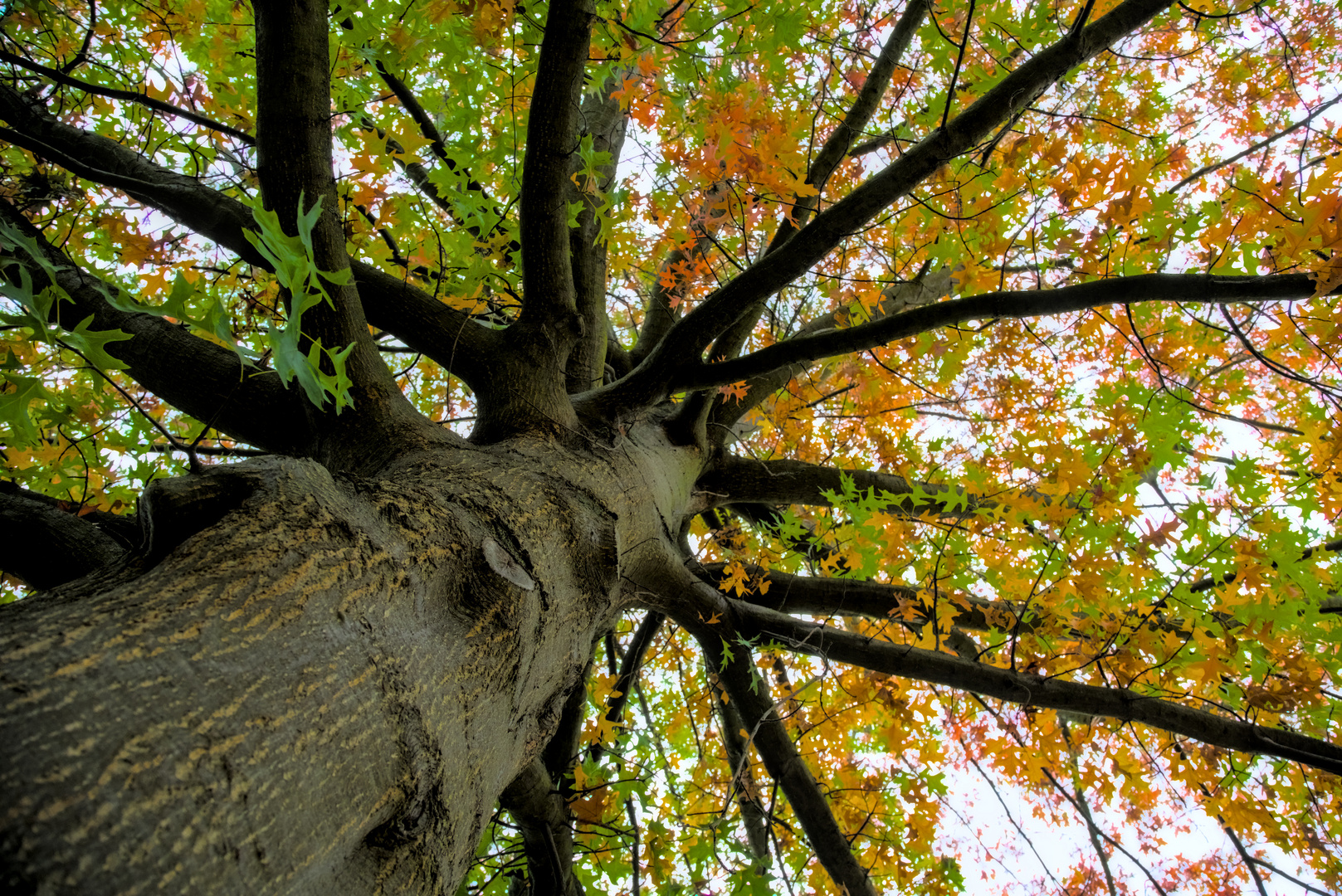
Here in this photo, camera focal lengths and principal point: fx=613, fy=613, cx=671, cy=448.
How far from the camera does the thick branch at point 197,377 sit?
5.48ft

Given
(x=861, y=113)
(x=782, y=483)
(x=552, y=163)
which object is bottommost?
(x=552, y=163)

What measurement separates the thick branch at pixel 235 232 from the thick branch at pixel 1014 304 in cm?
67

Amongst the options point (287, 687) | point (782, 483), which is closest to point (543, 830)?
point (287, 687)

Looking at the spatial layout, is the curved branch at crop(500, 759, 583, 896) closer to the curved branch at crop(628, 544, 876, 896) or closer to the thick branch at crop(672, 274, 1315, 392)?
the curved branch at crop(628, 544, 876, 896)

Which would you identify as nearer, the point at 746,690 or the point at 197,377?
the point at 197,377

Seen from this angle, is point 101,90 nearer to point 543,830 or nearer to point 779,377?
point 543,830

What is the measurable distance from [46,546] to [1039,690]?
7.98 feet

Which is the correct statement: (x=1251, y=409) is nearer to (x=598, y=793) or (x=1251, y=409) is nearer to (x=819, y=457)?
(x=819, y=457)

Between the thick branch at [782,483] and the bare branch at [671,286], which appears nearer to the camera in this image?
the bare branch at [671,286]

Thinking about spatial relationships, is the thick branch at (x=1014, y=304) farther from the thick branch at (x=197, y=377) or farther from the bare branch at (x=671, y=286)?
the thick branch at (x=197, y=377)

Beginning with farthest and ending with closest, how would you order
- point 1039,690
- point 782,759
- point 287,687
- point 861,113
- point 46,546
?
point 861,113, point 782,759, point 1039,690, point 46,546, point 287,687

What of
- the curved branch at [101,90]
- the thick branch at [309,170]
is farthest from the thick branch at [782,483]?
the curved branch at [101,90]

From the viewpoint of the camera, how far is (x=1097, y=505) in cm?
242

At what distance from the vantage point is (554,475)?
153 cm
